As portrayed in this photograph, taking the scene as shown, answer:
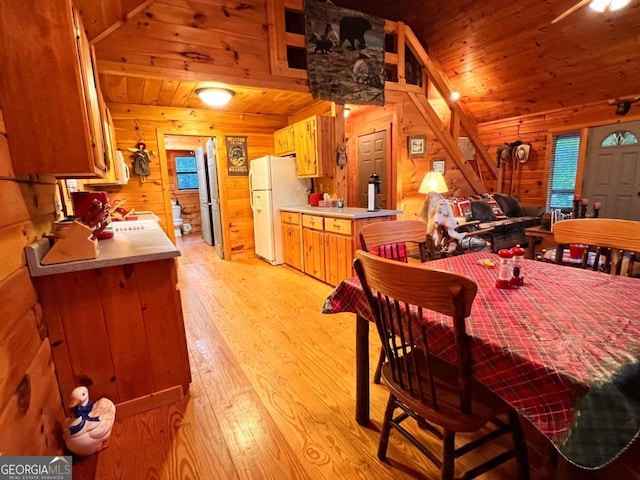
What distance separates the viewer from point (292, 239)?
174 inches

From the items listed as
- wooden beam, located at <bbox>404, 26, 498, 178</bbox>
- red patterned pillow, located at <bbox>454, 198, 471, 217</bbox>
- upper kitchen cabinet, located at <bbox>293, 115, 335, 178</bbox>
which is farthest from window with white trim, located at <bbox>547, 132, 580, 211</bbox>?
upper kitchen cabinet, located at <bbox>293, 115, 335, 178</bbox>

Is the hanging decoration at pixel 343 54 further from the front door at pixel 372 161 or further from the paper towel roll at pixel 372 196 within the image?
the paper towel roll at pixel 372 196

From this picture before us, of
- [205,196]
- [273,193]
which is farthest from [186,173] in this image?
[273,193]

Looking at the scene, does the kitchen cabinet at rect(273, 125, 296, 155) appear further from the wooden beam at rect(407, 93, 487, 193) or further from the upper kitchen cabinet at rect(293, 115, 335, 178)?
the wooden beam at rect(407, 93, 487, 193)

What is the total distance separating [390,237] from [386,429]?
0.91 meters

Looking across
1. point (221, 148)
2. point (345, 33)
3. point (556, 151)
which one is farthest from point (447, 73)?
point (221, 148)

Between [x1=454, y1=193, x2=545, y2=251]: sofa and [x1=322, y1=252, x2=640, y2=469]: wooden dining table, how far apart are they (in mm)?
3596

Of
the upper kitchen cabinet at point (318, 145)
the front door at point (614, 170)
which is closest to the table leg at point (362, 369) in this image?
the upper kitchen cabinet at point (318, 145)

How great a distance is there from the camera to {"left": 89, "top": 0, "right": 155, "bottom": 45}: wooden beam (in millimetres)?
2773

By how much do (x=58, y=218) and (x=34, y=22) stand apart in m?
1.30

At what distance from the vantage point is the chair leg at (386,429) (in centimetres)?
130

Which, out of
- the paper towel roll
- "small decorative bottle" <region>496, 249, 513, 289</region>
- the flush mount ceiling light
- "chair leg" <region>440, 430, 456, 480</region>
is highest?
the flush mount ceiling light

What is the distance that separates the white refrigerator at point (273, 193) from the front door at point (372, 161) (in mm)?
1359

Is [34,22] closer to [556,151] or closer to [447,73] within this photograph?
[447,73]
